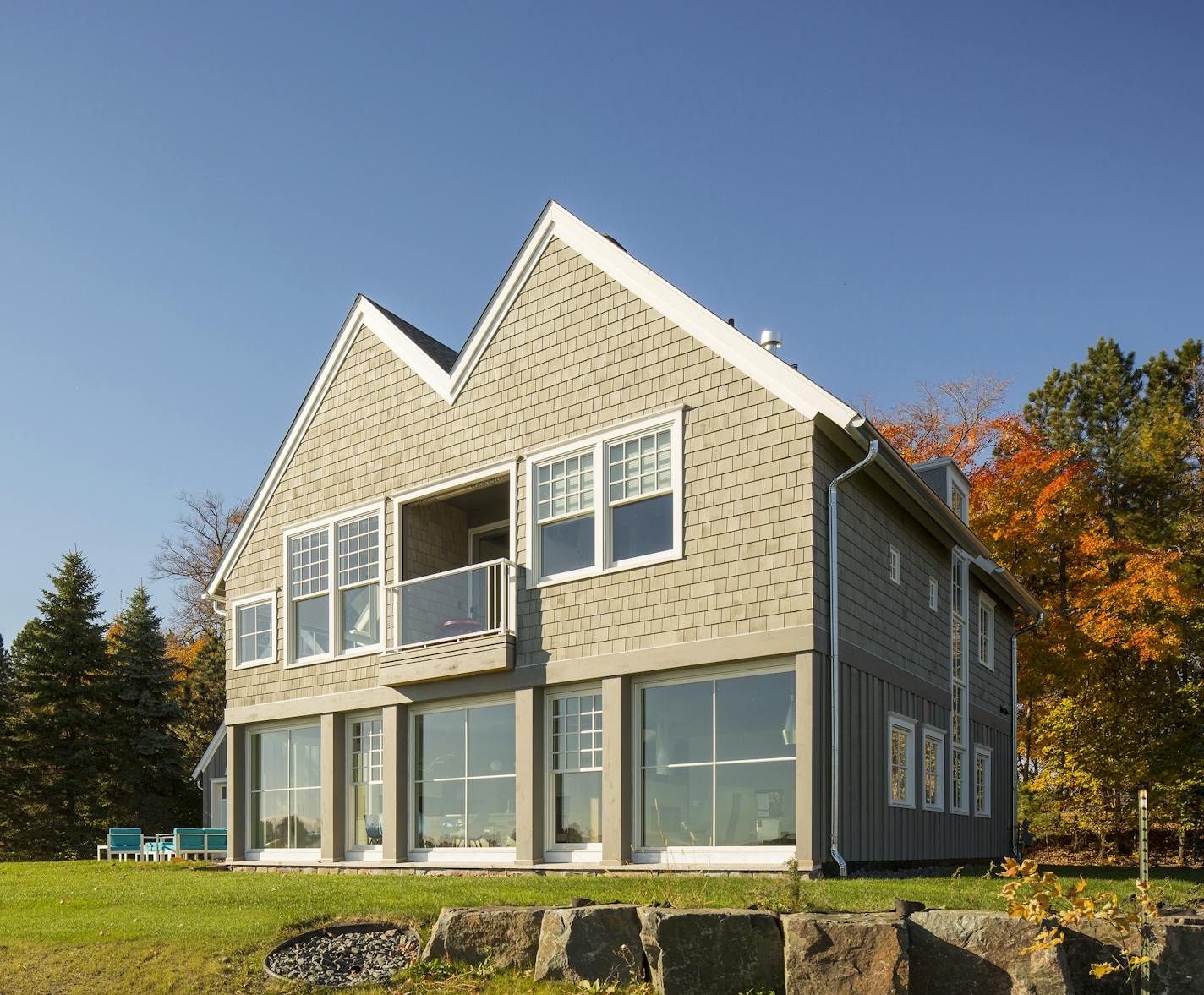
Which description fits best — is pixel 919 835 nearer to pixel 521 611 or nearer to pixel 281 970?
pixel 521 611

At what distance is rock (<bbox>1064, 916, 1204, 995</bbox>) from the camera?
7.43 meters

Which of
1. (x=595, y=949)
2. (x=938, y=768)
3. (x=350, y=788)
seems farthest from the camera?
(x=350, y=788)

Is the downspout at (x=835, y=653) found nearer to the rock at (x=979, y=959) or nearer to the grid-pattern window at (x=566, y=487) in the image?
the grid-pattern window at (x=566, y=487)

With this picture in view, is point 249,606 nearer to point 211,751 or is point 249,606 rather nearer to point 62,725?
point 211,751

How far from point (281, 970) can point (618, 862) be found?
5.57 m

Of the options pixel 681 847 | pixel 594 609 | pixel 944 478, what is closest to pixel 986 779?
pixel 944 478

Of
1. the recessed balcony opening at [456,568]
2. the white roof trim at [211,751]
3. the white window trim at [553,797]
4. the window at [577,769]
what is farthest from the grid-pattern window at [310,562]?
the white roof trim at [211,751]

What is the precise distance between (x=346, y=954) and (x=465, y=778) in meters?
7.04

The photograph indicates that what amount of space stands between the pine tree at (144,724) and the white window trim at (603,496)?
2681cm

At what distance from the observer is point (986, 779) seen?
20.1m

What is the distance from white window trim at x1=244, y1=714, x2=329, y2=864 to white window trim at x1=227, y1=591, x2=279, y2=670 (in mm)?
998

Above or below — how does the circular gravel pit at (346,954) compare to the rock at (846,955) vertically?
below

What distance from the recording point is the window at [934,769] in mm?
16016

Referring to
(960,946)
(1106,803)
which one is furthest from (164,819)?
(960,946)
